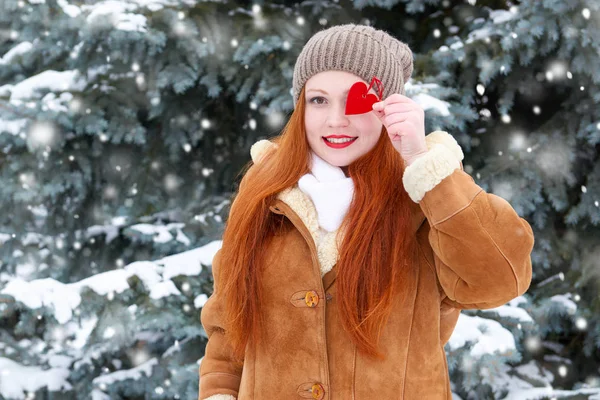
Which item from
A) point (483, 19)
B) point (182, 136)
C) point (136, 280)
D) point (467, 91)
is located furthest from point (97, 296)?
point (483, 19)

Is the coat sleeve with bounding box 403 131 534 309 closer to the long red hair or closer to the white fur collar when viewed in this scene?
the white fur collar

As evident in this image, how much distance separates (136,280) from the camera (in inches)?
120

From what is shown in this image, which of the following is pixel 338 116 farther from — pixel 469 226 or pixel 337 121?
pixel 469 226

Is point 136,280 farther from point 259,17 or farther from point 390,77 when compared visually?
point 390,77

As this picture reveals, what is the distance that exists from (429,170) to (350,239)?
0.31 metres

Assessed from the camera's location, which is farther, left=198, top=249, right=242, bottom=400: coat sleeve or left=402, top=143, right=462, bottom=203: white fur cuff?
left=198, top=249, right=242, bottom=400: coat sleeve

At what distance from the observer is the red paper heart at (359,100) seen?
1.45 metres

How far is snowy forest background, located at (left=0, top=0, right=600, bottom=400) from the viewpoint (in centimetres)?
292

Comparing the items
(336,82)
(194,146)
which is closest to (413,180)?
(336,82)

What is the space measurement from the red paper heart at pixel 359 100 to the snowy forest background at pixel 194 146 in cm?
133

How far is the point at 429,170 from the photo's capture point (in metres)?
1.24

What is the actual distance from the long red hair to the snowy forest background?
1.28 m

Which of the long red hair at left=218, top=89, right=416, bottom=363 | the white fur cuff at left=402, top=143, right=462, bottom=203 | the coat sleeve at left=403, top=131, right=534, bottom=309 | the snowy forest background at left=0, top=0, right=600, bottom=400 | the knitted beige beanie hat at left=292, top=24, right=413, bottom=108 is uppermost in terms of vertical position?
the knitted beige beanie hat at left=292, top=24, right=413, bottom=108

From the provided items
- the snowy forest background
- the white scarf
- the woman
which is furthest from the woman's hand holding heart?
the snowy forest background
